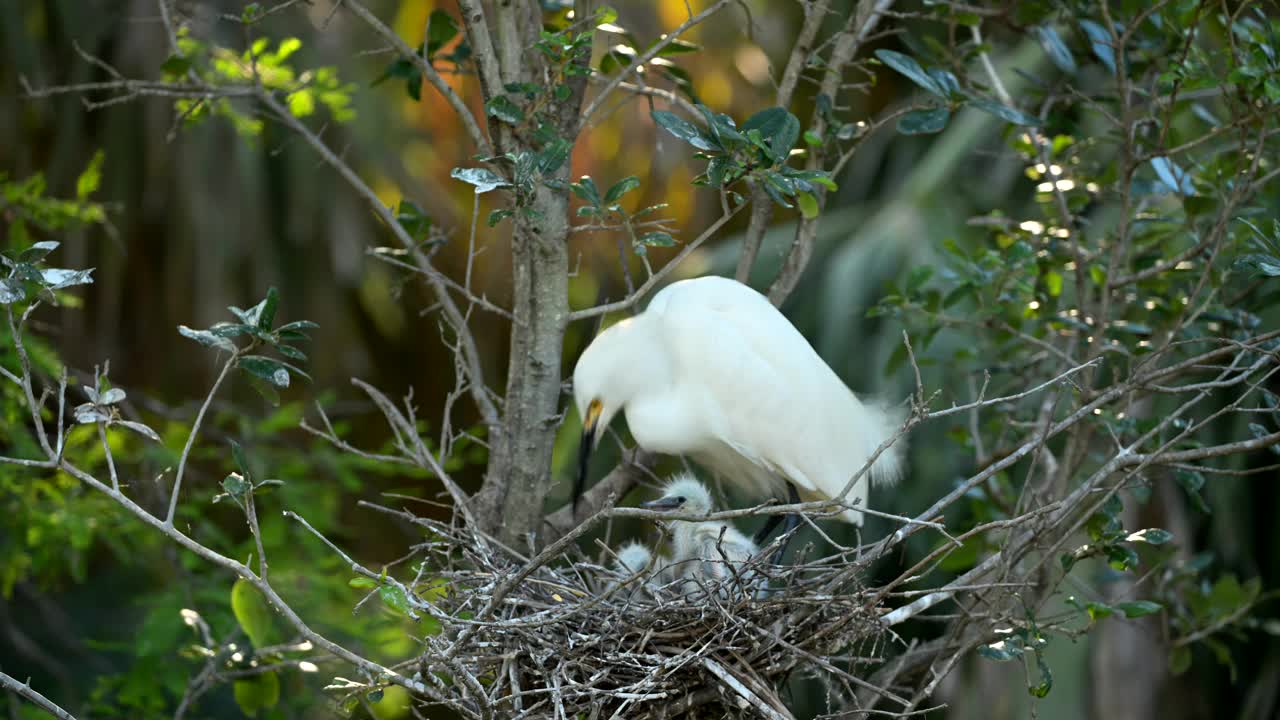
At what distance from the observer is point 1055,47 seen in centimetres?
202

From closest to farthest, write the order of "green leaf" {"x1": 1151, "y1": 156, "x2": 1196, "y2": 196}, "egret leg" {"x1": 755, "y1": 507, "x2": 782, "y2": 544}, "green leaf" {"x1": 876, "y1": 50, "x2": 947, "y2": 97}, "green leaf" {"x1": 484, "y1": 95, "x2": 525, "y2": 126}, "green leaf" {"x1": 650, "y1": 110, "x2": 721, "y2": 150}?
"green leaf" {"x1": 650, "y1": 110, "x2": 721, "y2": 150}, "green leaf" {"x1": 484, "y1": 95, "x2": 525, "y2": 126}, "green leaf" {"x1": 876, "y1": 50, "x2": 947, "y2": 97}, "green leaf" {"x1": 1151, "y1": 156, "x2": 1196, "y2": 196}, "egret leg" {"x1": 755, "y1": 507, "x2": 782, "y2": 544}

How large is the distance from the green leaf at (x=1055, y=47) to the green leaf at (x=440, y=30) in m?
1.01

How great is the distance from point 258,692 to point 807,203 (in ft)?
3.89

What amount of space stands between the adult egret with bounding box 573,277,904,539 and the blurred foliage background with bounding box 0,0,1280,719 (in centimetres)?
90

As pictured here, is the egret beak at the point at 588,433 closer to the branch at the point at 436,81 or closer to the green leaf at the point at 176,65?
the branch at the point at 436,81

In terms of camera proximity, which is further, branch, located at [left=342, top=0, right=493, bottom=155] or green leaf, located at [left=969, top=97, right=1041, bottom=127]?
green leaf, located at [left=969, top=97, right=1041, bottom=127]

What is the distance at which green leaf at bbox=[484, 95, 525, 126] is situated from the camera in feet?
5.03

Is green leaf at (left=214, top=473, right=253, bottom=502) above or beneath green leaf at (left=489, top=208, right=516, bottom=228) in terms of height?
beneath

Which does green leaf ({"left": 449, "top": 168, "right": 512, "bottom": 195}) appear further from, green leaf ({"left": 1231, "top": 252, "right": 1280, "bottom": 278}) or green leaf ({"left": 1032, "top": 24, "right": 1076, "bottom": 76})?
green leaf ({"left": 1032, "top": 24, "right": 1076, "bottom": 76})

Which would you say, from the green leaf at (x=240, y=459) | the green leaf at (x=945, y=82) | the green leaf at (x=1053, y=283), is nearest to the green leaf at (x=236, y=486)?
the green leaf at (x=240, y=459)

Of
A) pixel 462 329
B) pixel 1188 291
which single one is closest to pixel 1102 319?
pixel 1188 291

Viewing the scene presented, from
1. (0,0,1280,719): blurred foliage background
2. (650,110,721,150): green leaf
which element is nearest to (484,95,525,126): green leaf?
(650,110,721,150): green leaf

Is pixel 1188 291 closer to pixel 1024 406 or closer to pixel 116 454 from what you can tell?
pixel 1024 406

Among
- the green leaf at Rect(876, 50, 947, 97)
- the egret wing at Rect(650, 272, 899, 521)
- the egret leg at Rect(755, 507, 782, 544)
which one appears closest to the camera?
the green leaf at Rect(876, 50, 947, 97)
